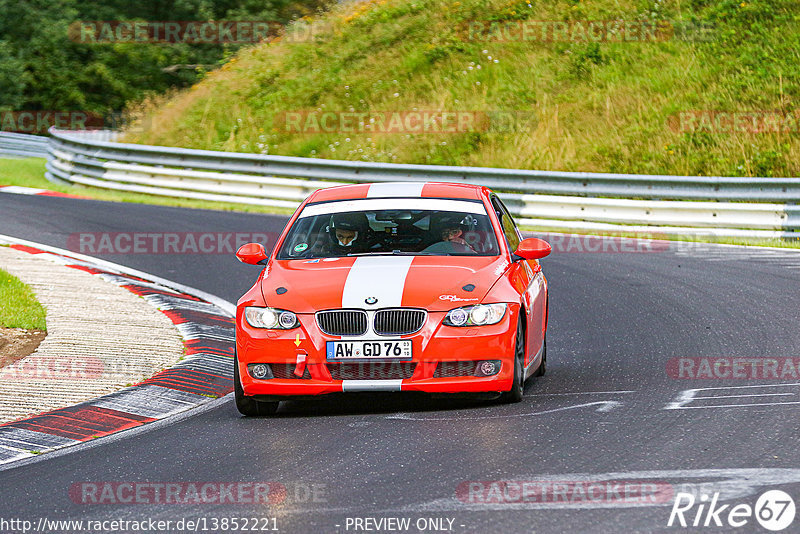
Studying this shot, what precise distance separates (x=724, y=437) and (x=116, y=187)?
20.7 meters

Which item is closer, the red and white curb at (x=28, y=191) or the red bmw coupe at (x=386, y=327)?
the red bmw coupe at (x=386, y=327)

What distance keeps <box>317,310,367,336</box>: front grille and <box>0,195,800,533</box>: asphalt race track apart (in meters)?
0.56

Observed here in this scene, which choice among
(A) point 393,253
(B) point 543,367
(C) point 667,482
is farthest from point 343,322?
(C) point 667,482

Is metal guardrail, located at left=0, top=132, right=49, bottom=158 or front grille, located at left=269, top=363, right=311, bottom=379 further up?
metal guardrail, located at left=0, top=132, right=49, bottom=158

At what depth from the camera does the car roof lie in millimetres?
9500

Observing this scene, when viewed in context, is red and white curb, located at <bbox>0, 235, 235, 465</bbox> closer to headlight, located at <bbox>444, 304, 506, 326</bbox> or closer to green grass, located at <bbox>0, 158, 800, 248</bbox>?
headlight, located at <bbox>444, 304, 506, 326</bbox>

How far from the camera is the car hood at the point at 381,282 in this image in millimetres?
7820

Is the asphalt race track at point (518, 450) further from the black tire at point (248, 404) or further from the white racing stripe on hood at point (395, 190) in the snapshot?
the white racing stripe on hood at point (395, 190)

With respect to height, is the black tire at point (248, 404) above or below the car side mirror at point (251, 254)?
below

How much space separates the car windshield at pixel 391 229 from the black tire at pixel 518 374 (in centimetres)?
89

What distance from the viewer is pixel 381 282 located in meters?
7.96

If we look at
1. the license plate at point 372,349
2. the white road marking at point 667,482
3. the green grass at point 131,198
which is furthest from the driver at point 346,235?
the green grass at point 131,198

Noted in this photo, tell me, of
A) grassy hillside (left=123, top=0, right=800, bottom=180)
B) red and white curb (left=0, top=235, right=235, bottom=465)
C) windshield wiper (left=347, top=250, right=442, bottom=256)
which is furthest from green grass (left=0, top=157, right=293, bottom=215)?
windshield wiper (left=347, top=250, right=442, bottom=256)

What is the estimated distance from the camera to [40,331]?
11.0 m
